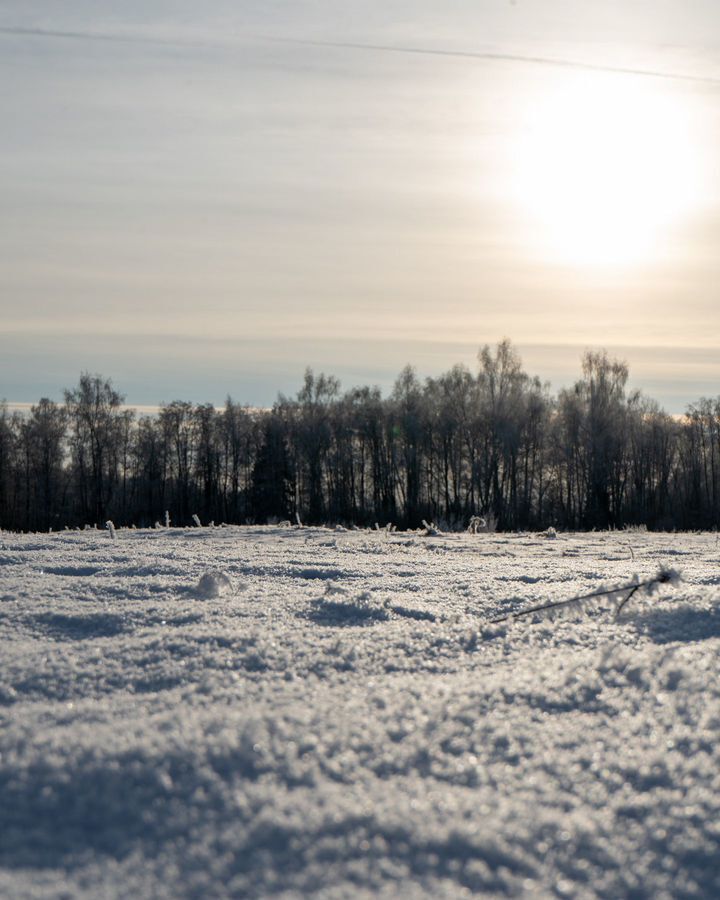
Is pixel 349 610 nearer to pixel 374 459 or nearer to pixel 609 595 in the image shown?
pixel 609 595

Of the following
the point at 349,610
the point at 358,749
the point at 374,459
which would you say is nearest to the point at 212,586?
the point at 349,610

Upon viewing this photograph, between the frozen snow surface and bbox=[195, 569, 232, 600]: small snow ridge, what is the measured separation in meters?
0.22

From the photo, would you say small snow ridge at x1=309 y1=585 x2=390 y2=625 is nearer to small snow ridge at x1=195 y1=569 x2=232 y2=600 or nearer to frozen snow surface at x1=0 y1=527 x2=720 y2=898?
frozen snow surface at x1=0 y1=527 x2=720 y2=898

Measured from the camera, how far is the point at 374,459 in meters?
50.3

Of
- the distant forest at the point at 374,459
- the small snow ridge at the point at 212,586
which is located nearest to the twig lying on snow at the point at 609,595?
the small snow ridge at the point at 212,586

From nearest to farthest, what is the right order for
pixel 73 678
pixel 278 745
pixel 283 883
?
pixel 283 883 → pixel 278 745 → pixel 73 678

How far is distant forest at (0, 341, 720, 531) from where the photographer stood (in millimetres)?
48406

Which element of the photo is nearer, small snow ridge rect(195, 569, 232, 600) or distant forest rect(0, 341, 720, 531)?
small snow ridge rect(195, 569, 232, 600)

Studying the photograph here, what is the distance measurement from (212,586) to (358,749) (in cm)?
180

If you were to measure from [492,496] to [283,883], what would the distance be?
47611 mm

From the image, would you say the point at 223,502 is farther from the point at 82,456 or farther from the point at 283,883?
the point at 283,883

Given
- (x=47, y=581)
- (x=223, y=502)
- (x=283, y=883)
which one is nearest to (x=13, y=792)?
(x=283, y=883)

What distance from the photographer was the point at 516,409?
4850 centimetres

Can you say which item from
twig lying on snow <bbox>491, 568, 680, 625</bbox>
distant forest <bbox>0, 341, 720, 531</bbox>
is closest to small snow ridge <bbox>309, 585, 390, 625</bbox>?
twig lying on snow <bbox>491, 568, 680, 625</bbox>
